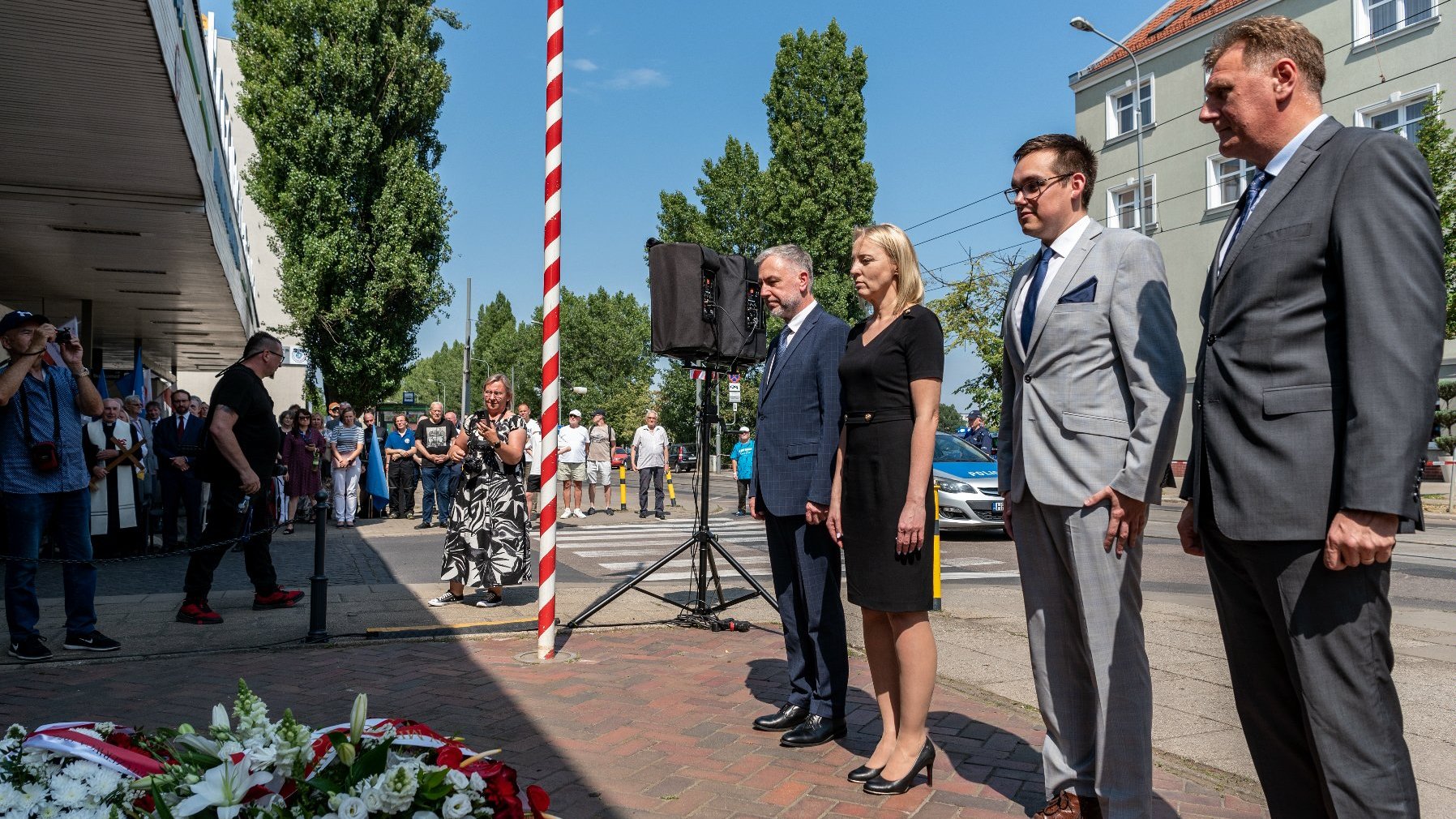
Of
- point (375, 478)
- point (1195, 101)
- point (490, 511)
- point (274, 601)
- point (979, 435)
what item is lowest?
point (274, 601)

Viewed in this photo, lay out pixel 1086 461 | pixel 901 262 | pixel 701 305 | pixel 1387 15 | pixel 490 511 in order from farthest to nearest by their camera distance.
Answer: pixel 1387 15 → pixel 490 511 → pixel 701 305 → pixel 901 262 → pixel 1086 461

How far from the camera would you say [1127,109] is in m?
32.8

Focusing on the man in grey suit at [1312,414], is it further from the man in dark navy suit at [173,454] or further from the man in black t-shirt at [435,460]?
the man in black t-shirt at [435,460]

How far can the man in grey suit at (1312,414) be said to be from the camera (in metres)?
2.10

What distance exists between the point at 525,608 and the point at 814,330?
4295 mm

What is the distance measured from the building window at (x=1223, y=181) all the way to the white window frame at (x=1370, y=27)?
162 inches

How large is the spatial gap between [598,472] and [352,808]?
17715mm

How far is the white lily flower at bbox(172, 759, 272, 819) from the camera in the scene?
5.24 feet

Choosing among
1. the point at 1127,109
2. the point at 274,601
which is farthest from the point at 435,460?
the point at 1127,109

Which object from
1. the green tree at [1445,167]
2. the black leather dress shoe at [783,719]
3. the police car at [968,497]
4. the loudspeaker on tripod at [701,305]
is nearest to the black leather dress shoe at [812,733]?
the black leather dress shoe at [783,719]

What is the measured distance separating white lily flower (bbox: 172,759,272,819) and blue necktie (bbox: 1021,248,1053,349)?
2.43 m

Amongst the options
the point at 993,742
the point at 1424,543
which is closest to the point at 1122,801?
the point at 993,742

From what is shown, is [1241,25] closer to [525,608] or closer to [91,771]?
[91,771]

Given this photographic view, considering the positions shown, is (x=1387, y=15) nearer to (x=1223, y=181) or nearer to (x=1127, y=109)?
(x=1223, y=181)
